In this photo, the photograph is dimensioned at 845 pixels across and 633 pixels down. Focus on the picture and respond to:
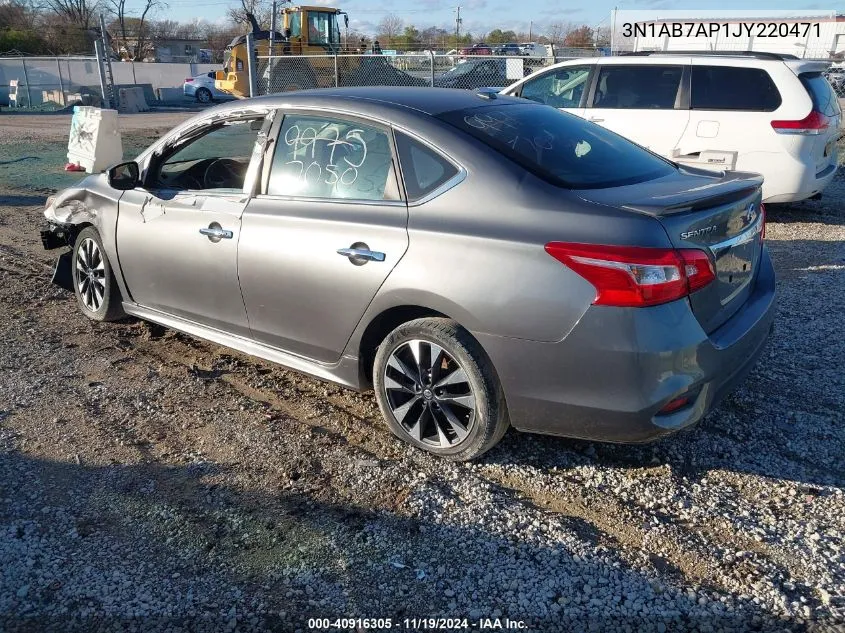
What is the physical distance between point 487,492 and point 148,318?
2.82 meters

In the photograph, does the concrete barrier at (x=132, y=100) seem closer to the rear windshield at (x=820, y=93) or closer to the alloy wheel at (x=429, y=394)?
the rear windshield at (x=820, y=93)

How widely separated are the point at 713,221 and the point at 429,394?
1.51 metres

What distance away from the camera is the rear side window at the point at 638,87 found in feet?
28.6

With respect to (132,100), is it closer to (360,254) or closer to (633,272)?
(360,254)

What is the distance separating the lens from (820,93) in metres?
8.27

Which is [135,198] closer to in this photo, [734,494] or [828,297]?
[734,494]

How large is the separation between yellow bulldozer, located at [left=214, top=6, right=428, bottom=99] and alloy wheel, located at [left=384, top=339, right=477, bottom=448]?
48.4 ft

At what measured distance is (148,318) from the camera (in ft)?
16.4

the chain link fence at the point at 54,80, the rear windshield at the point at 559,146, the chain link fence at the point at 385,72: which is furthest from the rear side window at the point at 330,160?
the chain link fence at the point at 54,80

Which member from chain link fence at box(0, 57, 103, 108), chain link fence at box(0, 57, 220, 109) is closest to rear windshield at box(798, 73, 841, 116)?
chain link fence at box(0, 57, 220, 109)

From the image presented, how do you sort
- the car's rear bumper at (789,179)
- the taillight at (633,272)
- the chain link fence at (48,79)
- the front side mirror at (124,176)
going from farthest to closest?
the chain link fence at (48,79), the car's rear bumper at (789,179), the front side mirror at (124,176), the taillight at (633,272)

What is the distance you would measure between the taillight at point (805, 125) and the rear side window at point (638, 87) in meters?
1.21

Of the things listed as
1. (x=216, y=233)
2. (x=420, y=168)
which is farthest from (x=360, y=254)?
(x=216, y=233)

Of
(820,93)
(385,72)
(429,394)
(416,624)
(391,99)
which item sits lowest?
(416,624)
